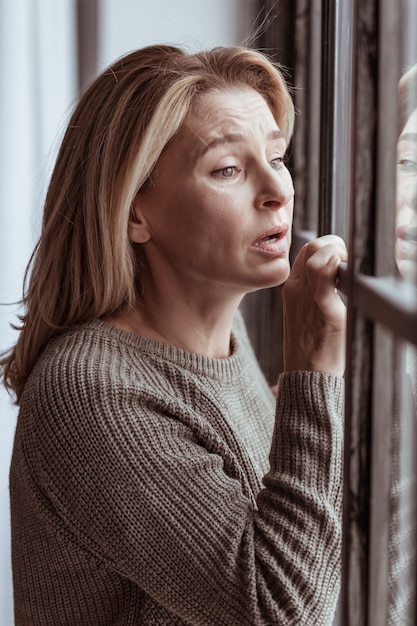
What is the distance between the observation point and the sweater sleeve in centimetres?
95

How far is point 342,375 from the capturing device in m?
1.06

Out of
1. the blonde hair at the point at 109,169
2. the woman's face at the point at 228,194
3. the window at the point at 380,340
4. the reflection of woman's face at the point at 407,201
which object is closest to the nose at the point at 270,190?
the woman's face at the point at 228,194

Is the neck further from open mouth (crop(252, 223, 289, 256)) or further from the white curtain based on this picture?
the white curtain

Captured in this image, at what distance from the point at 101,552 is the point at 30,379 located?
246 mm

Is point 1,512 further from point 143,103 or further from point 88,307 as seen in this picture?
point 143,103

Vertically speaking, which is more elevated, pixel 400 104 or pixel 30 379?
pixel 400 104

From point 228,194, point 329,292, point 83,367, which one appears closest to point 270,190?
point 228,194

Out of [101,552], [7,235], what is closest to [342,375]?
[101,552]

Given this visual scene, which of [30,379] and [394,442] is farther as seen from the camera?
[30,379]

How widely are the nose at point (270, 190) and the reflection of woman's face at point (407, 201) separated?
414 millimetres

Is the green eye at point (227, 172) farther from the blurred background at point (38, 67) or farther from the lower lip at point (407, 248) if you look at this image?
the blurred background at point (38, 67)

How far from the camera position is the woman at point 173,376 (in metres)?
0.96

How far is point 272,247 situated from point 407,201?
0.47 meters

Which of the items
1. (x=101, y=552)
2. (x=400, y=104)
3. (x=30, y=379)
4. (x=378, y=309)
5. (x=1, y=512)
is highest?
(x=400, y=104)
